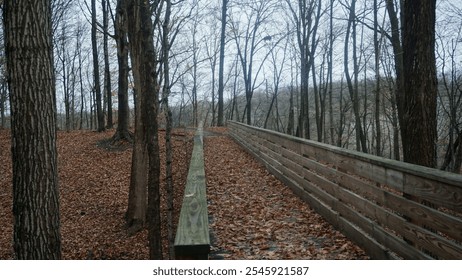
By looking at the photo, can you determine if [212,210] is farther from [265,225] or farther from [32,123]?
[32,123]

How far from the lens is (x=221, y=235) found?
5230mm

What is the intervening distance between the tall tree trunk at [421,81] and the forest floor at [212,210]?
1789 millimetres

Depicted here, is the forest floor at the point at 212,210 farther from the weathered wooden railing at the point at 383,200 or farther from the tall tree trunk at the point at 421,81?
the tall tree trunk at the point at 421,81

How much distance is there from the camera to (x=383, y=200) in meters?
4.11

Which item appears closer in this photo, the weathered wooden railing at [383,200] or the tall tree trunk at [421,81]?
the weathered wooden railing at [383,200]

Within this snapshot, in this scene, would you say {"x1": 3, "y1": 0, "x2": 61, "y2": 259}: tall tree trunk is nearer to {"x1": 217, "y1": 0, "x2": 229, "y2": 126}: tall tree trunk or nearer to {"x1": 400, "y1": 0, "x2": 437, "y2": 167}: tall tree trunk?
{"x1": 400, "y1": 0, "x2": 437, "y2": 167}: tall tree trunk

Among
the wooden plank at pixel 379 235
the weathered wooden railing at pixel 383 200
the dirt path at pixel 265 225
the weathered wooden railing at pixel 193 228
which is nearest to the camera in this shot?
the weathered wooden railing at pixel 193 228

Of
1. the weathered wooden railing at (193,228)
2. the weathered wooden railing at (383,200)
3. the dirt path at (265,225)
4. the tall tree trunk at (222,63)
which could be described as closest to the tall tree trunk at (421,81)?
the weathered wooden railing at (383,200)

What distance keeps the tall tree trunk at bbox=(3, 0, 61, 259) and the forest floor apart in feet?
6.59

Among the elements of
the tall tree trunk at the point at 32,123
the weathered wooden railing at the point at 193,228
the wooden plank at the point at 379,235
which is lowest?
the wooden plank at the point at 379,235

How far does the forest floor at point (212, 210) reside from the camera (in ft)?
15.8

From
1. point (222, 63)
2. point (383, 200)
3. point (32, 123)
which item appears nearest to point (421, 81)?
point (383, 200)

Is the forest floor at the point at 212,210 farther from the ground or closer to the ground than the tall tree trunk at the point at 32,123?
closer to the ground

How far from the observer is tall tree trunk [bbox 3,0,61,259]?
11.7 feet
